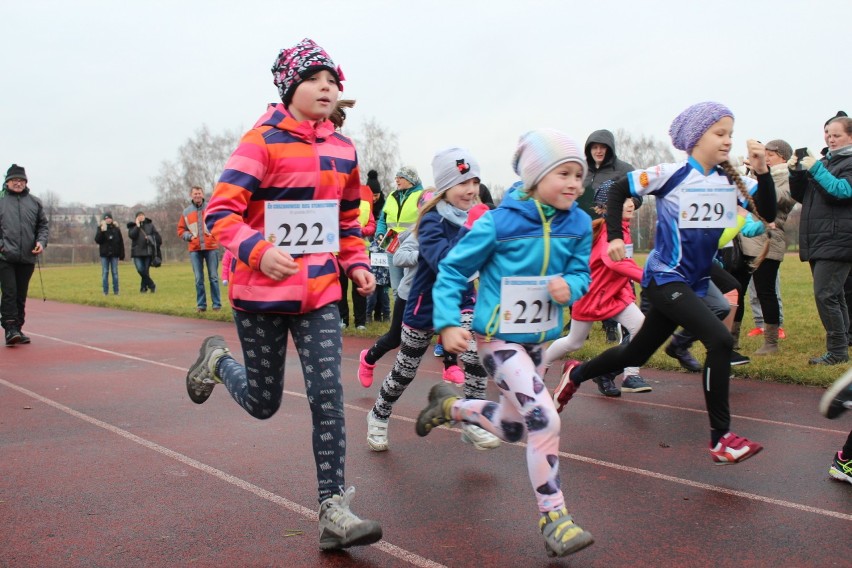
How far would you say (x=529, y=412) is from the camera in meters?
3.57

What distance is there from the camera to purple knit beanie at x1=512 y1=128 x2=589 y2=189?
3.75m

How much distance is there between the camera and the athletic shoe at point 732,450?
434 cm

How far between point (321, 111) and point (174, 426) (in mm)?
3262

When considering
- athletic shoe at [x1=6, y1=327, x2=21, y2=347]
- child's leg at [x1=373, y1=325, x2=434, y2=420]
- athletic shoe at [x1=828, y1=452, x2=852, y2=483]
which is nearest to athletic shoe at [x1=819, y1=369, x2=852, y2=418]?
athletic shoe at [x1=828, y1=452, x2=852, y2=483]

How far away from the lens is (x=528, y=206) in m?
3.78

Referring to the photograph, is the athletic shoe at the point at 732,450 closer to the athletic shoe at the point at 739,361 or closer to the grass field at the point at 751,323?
the grass field at the point at 751,323

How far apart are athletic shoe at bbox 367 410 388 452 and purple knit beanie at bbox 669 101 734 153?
98.3 inches

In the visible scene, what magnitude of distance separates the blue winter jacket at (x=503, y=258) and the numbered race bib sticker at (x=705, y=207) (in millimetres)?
1320

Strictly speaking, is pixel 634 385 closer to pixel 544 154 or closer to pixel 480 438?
pixel 480 438

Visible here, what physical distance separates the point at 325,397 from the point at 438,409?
0.84m

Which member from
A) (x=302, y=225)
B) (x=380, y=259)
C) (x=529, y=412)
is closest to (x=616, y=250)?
(x=529, y=412)

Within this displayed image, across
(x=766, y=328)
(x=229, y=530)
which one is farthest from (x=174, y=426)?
(x=766, y=328)

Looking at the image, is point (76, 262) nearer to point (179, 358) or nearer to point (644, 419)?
point (179, 358)

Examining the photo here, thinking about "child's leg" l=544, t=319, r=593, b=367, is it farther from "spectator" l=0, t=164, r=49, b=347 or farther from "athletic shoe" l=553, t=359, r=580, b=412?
"spectator" l=0, t=164, r=49, b=347
